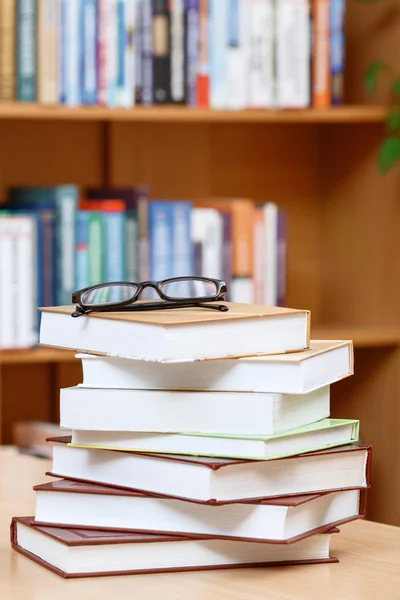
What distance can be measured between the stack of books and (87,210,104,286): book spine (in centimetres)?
134

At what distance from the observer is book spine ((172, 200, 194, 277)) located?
2256 millimetres

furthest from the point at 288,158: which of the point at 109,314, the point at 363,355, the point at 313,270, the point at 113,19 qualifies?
the point at 109,314

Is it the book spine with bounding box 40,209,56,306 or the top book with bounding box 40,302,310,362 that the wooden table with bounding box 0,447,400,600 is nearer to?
the top book with bounding box 40,302,310,362

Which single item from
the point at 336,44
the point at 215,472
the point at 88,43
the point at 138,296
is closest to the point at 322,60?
the point at 336,44

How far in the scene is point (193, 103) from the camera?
2.22 metres

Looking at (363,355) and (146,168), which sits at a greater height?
(146,168)

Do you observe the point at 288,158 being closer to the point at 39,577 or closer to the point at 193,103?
the point at 193,103

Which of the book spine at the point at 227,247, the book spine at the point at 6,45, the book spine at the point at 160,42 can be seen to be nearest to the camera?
the book spine at the point at 6,45

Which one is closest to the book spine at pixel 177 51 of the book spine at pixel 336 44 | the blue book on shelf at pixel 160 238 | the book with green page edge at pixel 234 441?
the blue book on shelf at pixel 160 238

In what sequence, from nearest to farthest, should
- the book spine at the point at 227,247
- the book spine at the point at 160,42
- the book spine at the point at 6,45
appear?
1. the book spine at the point at 6,45
2. the book spine at the point at 160,42
3. the book spine at the point at 227,247

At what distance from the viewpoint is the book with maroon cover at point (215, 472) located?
2.55 ft

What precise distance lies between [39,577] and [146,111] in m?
1.50

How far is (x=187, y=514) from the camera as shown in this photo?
0.81m

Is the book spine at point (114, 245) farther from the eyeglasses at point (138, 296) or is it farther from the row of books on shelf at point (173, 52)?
the eyeglasses at point (138, 296)
